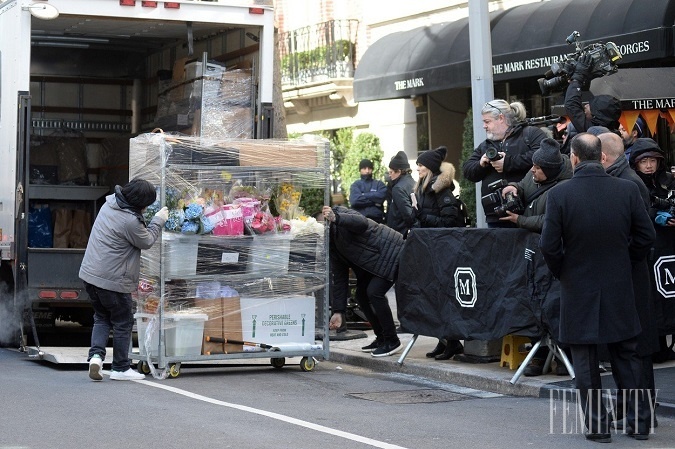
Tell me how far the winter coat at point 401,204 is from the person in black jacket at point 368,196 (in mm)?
1674

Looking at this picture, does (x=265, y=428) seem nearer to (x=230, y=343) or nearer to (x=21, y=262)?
(x=230, y=343)

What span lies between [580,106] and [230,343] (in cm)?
364

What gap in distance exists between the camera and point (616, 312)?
24.6 feet

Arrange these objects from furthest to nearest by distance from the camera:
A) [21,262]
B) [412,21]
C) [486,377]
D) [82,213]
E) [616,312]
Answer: [412,21] → [82,213] → [21,262] → [486,377] → [616,312]

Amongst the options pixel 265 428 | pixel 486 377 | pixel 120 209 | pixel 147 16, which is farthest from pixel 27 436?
pixel 147 16

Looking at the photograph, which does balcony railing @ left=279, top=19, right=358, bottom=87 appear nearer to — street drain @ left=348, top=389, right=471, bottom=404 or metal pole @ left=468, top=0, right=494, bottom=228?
metal pole @ left=468, top=0, right=494, bottom=228

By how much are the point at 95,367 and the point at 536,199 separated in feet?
12.6

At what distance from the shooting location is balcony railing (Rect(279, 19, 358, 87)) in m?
23.7

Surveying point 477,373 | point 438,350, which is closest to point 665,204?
point 477,373

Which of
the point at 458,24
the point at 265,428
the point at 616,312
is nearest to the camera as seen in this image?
the point at 616,312

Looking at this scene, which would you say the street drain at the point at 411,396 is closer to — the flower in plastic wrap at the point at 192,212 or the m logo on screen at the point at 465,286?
the m logo on screen at the point at 465,286

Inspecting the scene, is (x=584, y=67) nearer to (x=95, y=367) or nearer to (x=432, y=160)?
(x=432, y=160)

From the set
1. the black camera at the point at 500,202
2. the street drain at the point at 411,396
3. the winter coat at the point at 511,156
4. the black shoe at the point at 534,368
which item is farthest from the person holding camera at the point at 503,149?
the street drain at the point at 411,396

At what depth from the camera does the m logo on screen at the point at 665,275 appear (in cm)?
985
